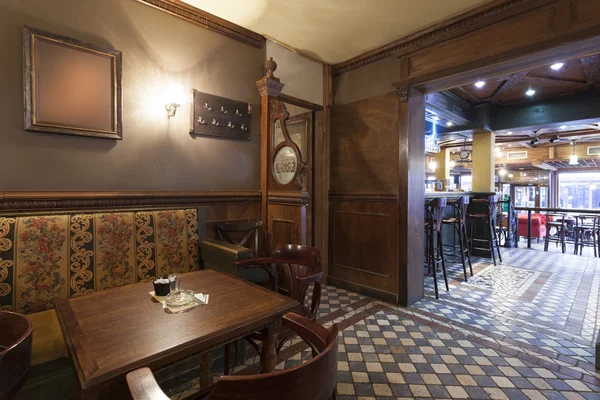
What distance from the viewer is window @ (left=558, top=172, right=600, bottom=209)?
1113cm

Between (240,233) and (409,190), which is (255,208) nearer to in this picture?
(240,233)

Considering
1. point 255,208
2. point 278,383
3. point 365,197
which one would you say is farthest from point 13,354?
point 365,197

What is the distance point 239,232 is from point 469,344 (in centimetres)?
235

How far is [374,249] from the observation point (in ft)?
11.5

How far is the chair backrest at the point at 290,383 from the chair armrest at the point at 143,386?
0.82 ft

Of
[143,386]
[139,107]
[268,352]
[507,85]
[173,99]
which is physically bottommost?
[268,352]

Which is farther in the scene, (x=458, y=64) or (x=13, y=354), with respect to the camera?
(x=458, y=64)

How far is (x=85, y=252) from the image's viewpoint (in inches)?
83.4

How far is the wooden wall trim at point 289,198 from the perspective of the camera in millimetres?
2855

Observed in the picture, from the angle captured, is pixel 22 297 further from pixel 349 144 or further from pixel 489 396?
pixel 349 144

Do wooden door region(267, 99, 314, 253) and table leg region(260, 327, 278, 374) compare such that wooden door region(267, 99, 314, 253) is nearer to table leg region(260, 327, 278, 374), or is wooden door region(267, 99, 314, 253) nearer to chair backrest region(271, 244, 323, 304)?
chair backrest region(271, 244, 323, 304)

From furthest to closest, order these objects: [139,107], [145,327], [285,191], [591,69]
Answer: [591,69] < [285,191] < [139,107] < [145,327]

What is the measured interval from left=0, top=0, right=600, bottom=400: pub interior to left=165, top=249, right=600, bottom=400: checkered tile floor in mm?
22

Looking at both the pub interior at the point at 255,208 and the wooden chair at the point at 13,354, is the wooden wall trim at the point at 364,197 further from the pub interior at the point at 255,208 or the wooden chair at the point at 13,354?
the wooden chair at the point at 13,354
